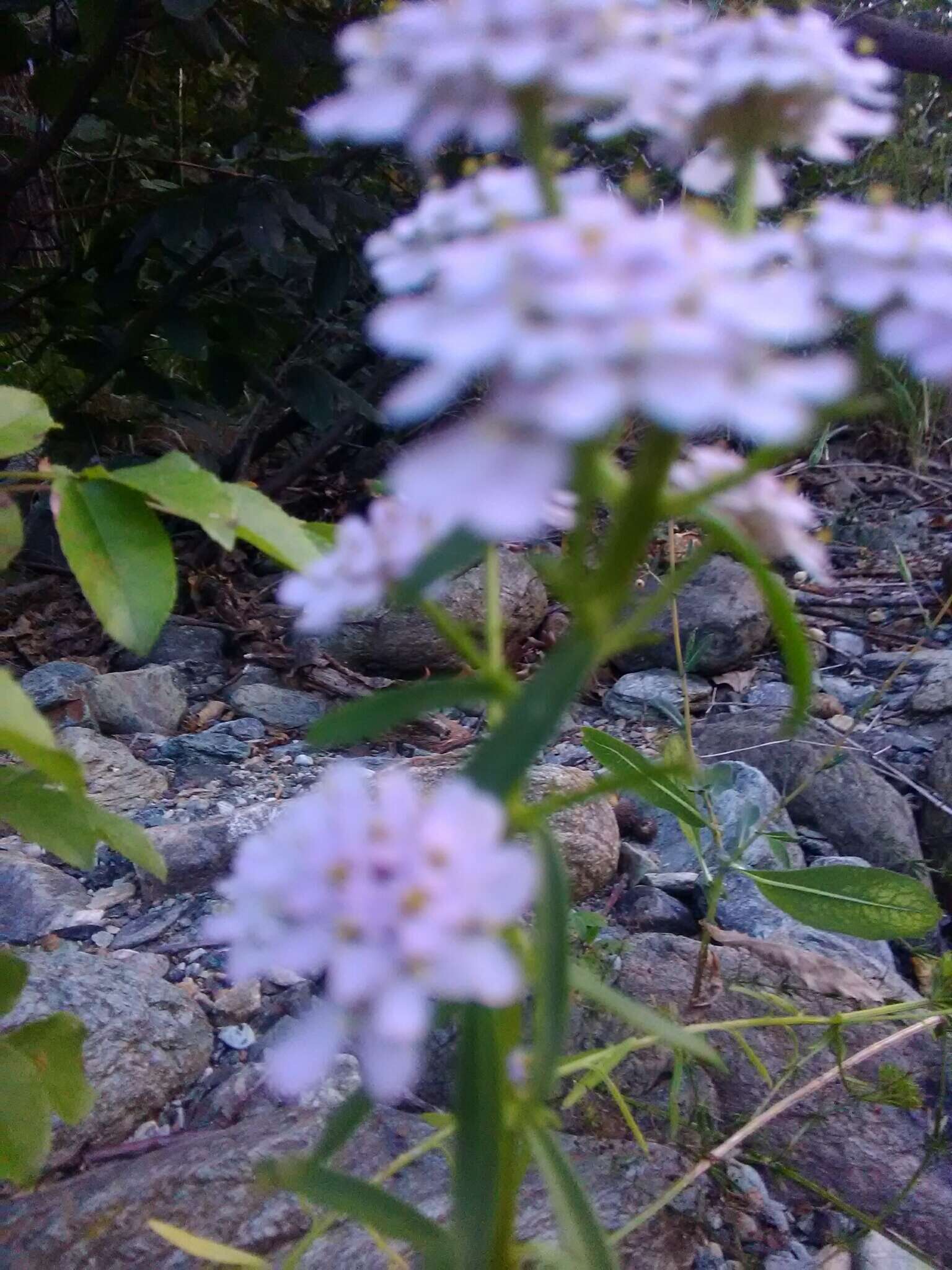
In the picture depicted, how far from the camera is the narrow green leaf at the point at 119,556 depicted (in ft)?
2.75

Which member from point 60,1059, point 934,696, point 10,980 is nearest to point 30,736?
point 10,980

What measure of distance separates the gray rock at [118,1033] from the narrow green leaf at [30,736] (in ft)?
1.92

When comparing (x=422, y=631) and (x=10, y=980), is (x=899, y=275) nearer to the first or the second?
(x=10, y=980)

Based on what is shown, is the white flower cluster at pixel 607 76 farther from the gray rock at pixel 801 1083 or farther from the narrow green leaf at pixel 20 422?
the gray rock at pixel 801 1083

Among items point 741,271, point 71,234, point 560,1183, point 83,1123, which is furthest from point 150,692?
point 741,271

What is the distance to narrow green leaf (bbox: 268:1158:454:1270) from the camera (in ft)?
2.17

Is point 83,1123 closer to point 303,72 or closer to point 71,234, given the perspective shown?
point 303,72

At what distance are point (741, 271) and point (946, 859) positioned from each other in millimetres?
1684

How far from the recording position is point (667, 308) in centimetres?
40

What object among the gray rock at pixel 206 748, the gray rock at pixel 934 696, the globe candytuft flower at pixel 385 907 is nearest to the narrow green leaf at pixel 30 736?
the globe candytuft flower at pixel 385 907

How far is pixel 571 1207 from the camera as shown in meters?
0.63

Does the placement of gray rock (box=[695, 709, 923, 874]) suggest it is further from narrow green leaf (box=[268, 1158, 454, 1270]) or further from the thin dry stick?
narrow green leaf (box=[268, 1158, 454, 1270])

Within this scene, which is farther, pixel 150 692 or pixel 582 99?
pixel 150 692

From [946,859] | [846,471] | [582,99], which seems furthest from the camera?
[846,471]
